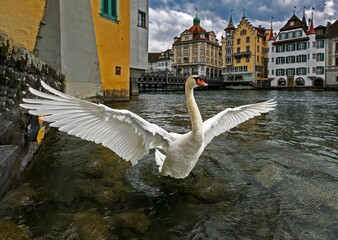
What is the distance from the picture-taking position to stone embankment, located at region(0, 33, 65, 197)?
2732 mm

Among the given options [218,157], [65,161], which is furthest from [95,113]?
[218,157]

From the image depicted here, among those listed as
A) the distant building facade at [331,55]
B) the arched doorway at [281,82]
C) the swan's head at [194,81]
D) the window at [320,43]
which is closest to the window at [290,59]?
the arched doorway at [281,82]

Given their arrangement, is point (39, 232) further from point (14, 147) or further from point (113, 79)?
point (113, 79)

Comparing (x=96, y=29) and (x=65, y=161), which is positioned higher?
(x=96, y=29)

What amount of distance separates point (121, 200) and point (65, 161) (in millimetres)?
1768

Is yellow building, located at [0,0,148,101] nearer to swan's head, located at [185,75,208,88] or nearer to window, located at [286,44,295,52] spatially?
swan's head, located at [185,75,208,88]

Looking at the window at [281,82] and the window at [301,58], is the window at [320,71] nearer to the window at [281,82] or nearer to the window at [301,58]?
the window at [301,58]

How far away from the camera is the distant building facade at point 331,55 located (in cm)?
4814

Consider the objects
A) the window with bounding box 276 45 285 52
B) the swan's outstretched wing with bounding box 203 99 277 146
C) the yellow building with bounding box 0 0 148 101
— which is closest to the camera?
the swan's outstretched wing with bounding box 203 99 277 146

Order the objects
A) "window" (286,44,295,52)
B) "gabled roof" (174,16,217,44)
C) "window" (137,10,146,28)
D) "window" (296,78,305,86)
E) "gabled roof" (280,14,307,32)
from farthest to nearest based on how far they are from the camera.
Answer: "gabled roof" (174,16,217,44) < "window" (286,44,295,52) < "window" (296,78,305,86) < "gabled roof" (280,14,307,32) < "window" (137,10,146,28)

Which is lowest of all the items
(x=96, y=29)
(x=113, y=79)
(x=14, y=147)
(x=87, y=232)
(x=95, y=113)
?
(x=87, y=232)

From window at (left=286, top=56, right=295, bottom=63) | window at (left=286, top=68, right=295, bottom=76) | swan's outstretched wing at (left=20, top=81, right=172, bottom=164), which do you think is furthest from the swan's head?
window at (left=286, top=56, right=295, bottom=63)

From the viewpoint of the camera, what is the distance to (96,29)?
13.1m

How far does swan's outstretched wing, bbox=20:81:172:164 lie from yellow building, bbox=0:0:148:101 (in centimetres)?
527
